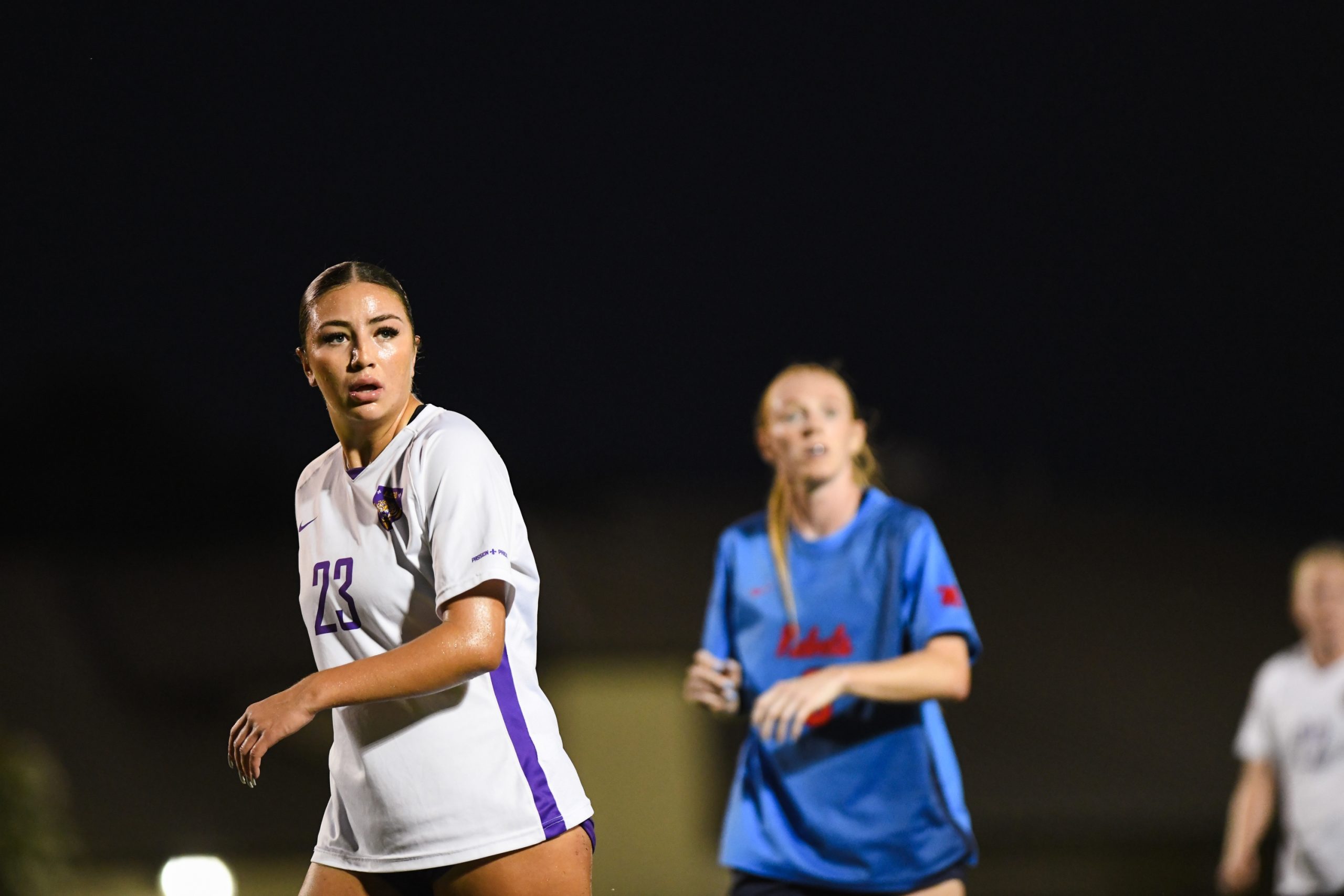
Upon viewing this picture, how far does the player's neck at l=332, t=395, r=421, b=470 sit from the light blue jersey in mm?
1611

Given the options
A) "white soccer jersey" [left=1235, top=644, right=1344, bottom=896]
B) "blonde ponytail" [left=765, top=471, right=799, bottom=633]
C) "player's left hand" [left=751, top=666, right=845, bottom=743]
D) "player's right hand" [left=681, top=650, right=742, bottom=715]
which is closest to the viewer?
"player's left hand" [left=751, top=666, right=845, bottom=743]

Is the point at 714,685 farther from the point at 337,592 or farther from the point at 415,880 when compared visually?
the point at 337,592

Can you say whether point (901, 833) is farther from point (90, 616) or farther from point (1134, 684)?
point (90, 616)

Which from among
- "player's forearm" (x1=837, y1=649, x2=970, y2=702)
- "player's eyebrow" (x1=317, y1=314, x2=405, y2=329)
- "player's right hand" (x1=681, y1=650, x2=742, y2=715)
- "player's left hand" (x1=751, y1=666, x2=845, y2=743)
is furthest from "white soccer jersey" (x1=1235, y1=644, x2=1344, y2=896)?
"player's eyebrow" (x1=317, y1=314, x2=405, y2=329)

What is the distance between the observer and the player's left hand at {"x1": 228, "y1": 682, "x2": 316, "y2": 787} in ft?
7.11

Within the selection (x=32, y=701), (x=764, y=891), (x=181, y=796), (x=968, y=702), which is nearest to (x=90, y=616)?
(x=32, y=701)

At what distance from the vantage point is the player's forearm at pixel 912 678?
3.35 m

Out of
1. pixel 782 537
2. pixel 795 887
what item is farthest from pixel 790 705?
pixel 782 537

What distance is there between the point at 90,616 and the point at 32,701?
1.61 metres

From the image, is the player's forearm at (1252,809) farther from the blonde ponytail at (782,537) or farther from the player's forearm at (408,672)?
the player's forearm at (408,672)

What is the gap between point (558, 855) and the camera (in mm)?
2352

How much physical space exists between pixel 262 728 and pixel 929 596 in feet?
6.32

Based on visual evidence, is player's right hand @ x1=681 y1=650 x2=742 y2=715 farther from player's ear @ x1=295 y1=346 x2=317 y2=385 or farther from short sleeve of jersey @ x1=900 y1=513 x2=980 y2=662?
player's ear @ x1=295 y1=346 x2=317 y2=385

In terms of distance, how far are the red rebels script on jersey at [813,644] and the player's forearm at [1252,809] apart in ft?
10.2
